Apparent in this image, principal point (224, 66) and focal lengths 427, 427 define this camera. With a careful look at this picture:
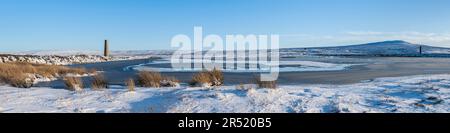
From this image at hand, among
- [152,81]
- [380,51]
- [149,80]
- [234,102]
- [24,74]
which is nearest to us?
[234,102]

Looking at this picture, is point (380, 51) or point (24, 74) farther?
point (380, 51)

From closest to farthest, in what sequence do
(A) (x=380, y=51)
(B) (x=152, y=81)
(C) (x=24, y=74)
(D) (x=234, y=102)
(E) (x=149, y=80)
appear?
(D) (x=234, y=102) < (B) (x=152, y=81) < (E) (x=149, y=80) < (C) (x=24, y=74) < (A) (x=380, y=51)

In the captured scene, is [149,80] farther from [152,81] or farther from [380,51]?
[380,51]

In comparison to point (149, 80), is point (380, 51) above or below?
below

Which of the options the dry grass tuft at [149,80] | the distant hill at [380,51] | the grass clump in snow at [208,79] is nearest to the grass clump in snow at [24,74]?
the dry grass tuft at [149,80]

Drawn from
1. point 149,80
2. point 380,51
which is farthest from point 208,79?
Answer: point 380,51

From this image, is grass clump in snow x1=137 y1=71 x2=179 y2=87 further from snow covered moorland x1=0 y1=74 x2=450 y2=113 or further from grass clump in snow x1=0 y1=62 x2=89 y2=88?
grass clump in snow x1=0 y1=62 x2=89 y2=88

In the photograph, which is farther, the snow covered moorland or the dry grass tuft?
the dry grass tuft

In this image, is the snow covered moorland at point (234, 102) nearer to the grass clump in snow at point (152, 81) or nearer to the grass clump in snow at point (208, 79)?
the grass clump in snow at point (208, 79)

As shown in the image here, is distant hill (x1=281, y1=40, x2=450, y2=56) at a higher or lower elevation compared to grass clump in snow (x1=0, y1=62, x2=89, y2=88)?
lower

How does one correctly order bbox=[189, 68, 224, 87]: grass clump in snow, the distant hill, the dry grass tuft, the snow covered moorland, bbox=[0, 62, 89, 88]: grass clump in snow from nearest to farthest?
the snow covered moorland, bbox=[189, 68, 224, 87]: grass clump in snow, the dry grass tuft, bbox=[0, 62, 89, 88]: grass clump in snow, the distant hill

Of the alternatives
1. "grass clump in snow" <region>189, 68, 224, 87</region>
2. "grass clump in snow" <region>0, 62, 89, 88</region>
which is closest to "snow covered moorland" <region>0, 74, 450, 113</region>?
"grass clump in snow" <region>189, 68, 224, 87</region>
